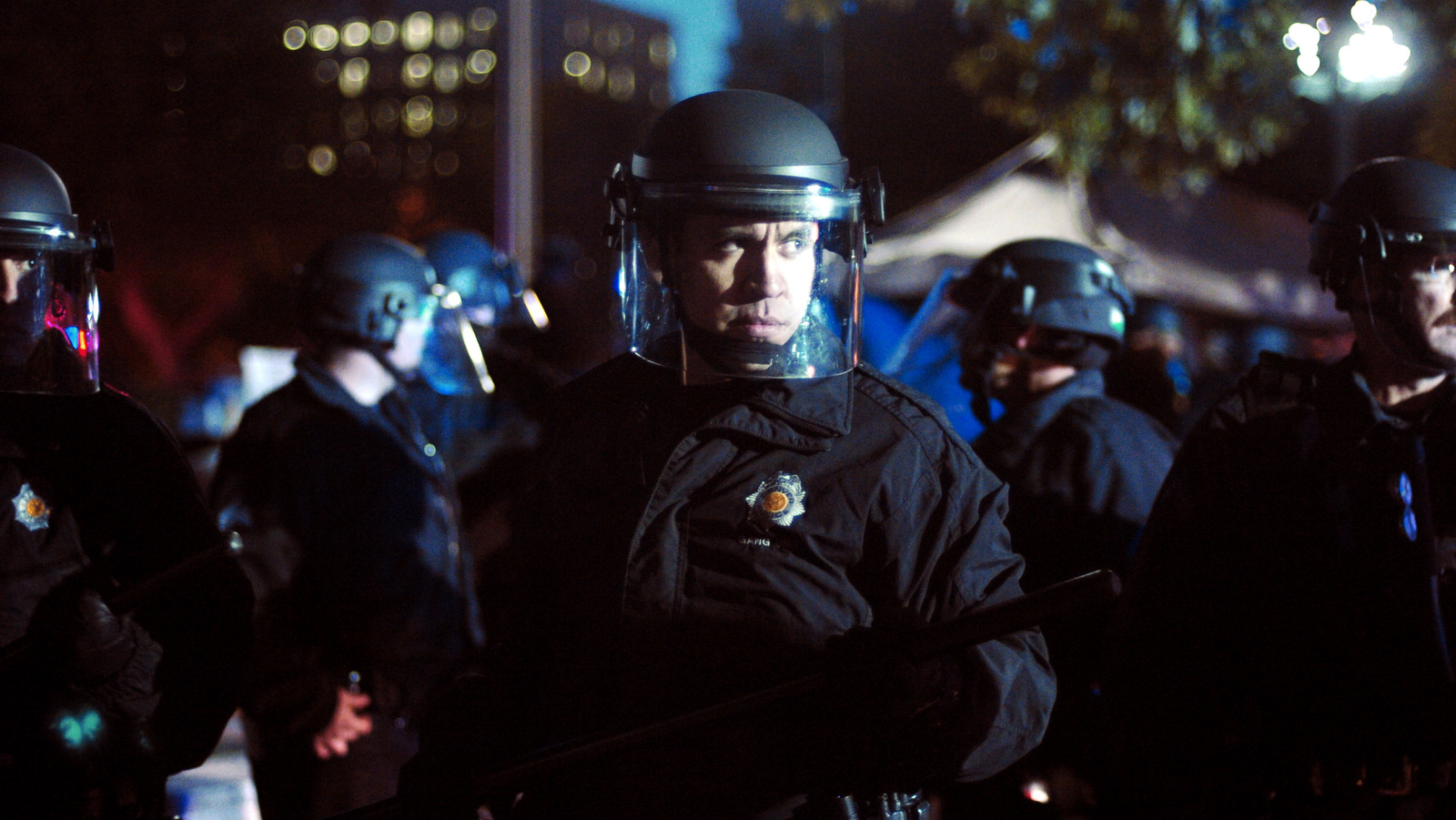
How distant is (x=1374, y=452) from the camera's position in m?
2.54

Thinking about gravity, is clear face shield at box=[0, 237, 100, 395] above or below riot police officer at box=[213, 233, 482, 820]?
above

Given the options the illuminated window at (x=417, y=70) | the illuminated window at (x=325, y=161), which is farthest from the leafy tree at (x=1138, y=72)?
the illuminated window at (x=417, y=70)

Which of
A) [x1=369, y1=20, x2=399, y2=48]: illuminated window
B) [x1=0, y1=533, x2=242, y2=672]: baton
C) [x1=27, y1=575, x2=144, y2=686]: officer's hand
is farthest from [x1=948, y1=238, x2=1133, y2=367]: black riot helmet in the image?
[x1=369, y1=20, x2=399, y2=48]: illuminated window

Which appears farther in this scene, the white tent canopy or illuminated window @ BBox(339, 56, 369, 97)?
illuminated window @ BBox(339, 56, 369, 97)

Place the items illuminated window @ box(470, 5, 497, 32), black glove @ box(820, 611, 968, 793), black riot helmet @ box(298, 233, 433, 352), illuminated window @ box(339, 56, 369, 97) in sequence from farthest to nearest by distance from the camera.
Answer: illuminated window @ box(470, 5, 497, 32) < illuminated window @ box(339, 56, 369, 97) < black riot helmet @ box(298, 233, 433, 352) < black glove @ box(820, 611, 968, 793)

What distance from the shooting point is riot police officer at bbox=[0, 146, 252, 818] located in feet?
8.02

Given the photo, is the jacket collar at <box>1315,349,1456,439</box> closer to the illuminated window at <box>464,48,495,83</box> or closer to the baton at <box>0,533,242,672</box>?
the baton at <box>0,533,242,672</box>

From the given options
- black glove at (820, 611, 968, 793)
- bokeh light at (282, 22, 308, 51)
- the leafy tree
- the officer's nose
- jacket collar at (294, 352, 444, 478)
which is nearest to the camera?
black glove at (820, 611, 968, 793)

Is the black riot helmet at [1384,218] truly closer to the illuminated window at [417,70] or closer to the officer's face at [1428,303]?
the officer's face at [1428,303]

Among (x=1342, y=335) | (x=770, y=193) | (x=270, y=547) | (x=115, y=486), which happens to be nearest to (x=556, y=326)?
(x=270, y=547)

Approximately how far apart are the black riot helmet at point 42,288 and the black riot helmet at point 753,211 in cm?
114

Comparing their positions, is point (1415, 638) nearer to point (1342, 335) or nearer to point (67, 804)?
point (67, 804)

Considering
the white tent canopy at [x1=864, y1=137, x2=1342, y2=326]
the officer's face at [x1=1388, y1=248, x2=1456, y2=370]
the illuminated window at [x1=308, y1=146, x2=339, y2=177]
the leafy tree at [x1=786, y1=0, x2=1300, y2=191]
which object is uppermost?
the leafy tree at [x1=786, y1=0, x2=1300, y2=191]

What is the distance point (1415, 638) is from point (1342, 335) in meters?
13.9
